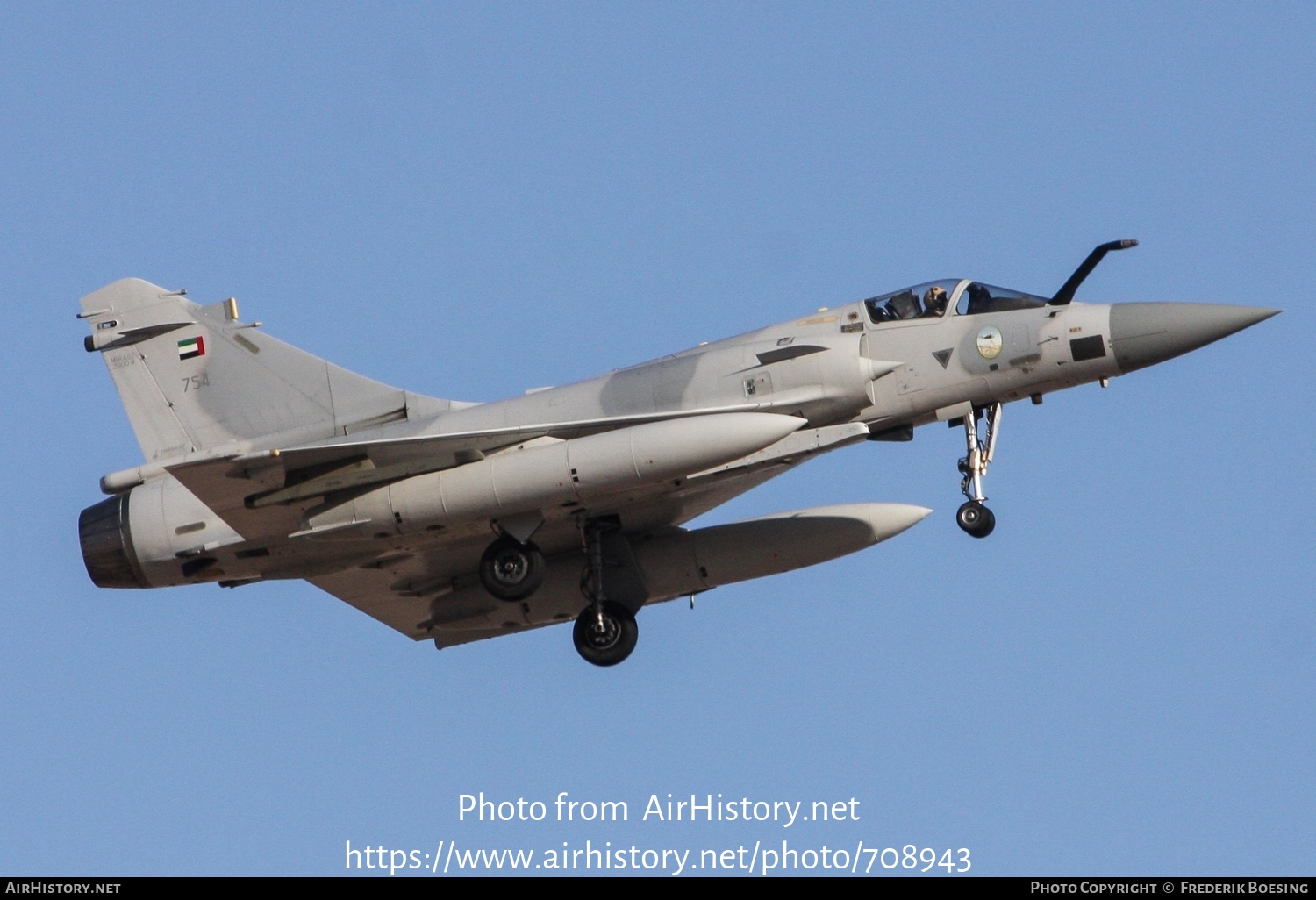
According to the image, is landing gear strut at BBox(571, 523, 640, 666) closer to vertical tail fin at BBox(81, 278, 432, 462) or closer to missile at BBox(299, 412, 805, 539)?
missile at BBox(299, 412, 805, 539)

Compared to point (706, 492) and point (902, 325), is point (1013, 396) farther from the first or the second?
point (706, 492)

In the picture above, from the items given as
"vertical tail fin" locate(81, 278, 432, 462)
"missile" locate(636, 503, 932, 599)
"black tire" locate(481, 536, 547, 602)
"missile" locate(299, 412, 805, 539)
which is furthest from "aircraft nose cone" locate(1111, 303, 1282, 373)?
"vertical tail fin" locate(81, 278, 432, 462)

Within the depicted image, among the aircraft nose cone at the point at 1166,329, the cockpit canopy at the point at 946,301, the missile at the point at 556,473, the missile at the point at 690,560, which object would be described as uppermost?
the cockpit canopy at the point at 946,301

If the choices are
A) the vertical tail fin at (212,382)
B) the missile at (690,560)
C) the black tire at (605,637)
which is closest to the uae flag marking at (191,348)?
the vertical tail fin at (212,382)

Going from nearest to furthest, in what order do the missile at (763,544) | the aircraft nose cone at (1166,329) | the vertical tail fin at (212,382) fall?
the aircraft nose cone at (1166,329) → the vertical tail fin at (212,382) → the missile at (763,544)

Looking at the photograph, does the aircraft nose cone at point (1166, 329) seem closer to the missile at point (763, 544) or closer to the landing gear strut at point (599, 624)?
the missile at point (763, 544)

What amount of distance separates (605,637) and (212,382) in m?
4.79

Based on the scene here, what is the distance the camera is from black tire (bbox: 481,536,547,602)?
18.4 meters

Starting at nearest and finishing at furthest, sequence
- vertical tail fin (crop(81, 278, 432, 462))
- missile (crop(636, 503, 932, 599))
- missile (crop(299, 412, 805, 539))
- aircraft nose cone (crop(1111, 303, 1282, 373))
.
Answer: missile (crop(299, 412, 805, 539))
aircraft nose cone (crop(1111, 303, 1282, 373))
vertical tail fin (crop(81, 278, 432, 462))
missile (crop(636, 503, 932, 599))

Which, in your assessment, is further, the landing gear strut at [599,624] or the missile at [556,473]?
the landing gear strut at [599,624]

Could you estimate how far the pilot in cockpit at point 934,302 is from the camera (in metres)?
18.3

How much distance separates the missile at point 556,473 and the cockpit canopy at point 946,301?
5.84 feet
